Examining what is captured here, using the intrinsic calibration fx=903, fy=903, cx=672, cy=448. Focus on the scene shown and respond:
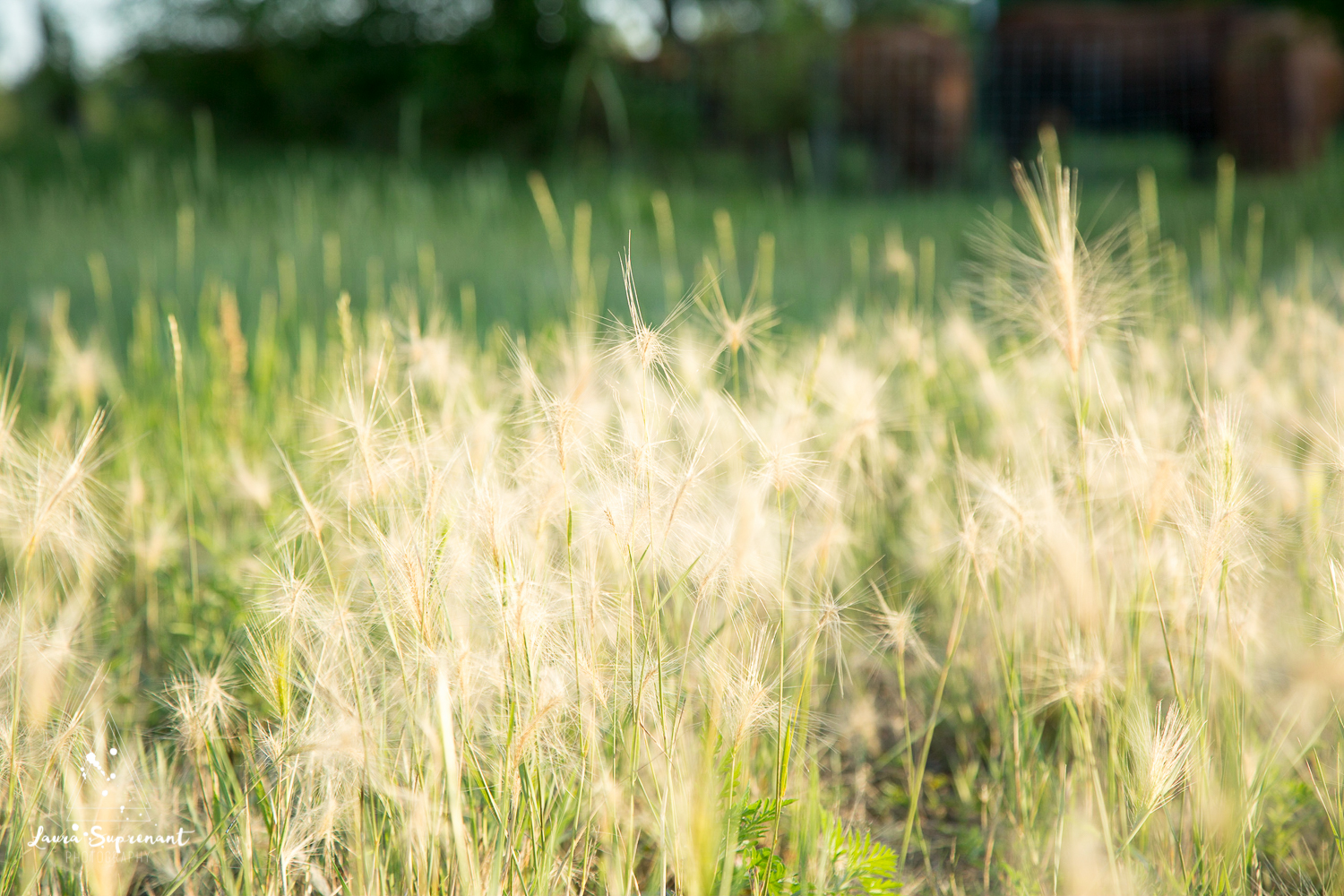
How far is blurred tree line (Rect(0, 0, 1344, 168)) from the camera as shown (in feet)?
28.4

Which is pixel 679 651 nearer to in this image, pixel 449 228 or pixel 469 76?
pixel 449 228

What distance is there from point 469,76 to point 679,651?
873 cm

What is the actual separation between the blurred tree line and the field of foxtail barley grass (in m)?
7.46

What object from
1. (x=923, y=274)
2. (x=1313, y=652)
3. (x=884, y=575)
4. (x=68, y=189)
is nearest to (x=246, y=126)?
(x=68, y=189)

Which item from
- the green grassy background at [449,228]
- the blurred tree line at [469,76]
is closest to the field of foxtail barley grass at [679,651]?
the green grassy background at [449,228]

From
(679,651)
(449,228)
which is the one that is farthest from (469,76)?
(679,651)

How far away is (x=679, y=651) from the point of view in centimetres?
116

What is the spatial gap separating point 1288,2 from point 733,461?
23.1 feet

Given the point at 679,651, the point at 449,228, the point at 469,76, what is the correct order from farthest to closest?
the point at 469,76, the point at 449,228, the point at 679,651

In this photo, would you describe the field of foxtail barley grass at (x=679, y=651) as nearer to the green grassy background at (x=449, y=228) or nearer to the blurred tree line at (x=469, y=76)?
the green grassy background at (x=449, y=228)

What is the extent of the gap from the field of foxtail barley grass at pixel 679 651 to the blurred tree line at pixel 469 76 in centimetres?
746

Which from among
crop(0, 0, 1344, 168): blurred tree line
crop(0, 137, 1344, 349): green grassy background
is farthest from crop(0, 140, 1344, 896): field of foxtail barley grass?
crop(0, 0, 1344, 168): blurred tree line

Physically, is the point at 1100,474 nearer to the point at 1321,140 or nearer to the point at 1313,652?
the point at 1313,652

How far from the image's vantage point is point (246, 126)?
955 centimetres
